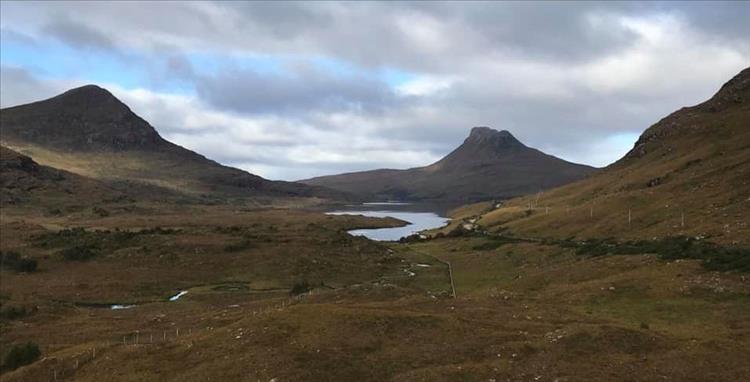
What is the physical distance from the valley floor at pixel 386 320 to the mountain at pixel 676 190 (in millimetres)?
12679

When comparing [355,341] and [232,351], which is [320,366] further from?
[232,351]

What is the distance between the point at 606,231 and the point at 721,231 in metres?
26.5

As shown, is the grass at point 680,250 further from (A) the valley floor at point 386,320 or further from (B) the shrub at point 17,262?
(B) the shrub at point 17,262

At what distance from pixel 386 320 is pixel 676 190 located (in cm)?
7734

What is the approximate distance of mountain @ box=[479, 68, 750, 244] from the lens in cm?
8088

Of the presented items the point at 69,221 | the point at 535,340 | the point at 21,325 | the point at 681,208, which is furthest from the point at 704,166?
the point at 69,221

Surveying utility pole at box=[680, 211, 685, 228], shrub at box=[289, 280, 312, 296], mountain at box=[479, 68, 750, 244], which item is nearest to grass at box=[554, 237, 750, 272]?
mountain at box=[479, 68, 750, 244]

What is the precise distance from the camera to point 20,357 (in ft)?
152

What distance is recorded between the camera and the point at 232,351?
38.2m

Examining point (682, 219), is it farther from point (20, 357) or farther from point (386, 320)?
point (20, 357)

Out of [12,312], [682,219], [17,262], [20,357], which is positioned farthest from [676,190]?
[17,262]

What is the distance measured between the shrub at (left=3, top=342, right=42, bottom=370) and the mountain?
6426 cm

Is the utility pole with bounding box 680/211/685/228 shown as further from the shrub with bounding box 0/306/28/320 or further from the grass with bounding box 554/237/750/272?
the shrub with bounding box 0/306/28/320

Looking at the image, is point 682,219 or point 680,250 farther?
point 682,219
